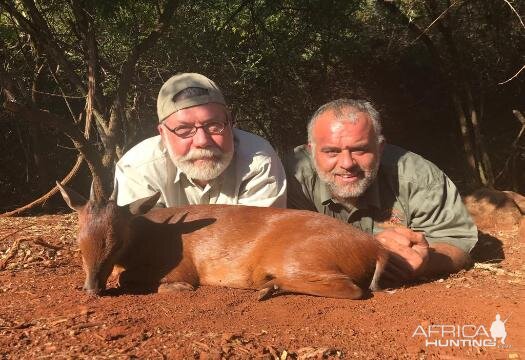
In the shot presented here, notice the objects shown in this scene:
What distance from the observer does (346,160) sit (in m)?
6.01

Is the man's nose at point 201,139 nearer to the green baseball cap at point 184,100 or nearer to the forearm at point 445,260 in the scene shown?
the green baseball cap at point 184,100

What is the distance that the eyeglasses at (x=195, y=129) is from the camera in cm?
604

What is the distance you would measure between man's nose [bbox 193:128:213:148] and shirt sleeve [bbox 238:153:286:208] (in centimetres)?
58

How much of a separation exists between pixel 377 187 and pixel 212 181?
1.73 m

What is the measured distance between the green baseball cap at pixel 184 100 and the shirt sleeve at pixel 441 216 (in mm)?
2276

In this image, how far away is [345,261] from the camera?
491 centimetres

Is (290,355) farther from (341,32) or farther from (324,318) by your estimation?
(341,32)

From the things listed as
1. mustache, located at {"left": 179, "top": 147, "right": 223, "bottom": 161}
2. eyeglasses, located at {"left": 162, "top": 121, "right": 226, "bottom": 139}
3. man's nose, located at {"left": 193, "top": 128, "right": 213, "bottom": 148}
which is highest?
eyeglasses, located at {"left": 162, "top": 121, "right": 226, "bottom": 139}

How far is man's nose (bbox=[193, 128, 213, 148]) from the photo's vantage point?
233 inches

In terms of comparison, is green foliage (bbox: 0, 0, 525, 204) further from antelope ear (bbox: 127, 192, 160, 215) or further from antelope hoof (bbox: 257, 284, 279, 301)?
antelope hoof (bbox: 257, 284, 279, 301)

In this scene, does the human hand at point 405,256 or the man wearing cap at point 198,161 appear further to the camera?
the man wearing cap at point 198,161

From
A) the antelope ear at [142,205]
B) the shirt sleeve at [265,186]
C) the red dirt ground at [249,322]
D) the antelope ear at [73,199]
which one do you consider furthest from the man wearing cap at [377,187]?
the antelope ear at [73,199]

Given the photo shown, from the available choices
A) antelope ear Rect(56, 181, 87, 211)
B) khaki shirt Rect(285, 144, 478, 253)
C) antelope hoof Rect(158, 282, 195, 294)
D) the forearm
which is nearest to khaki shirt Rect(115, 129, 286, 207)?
khaki shirt Rect(285, 144, 478, 253)

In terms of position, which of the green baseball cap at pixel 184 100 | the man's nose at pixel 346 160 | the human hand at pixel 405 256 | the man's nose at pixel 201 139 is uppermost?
the green baseball cap at pixel 184 100
